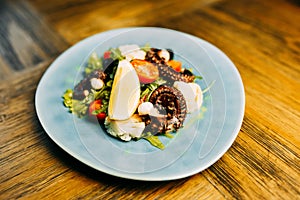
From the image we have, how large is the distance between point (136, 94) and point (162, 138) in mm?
146

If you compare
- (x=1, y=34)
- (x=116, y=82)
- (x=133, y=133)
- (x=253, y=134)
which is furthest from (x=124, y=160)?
(x=1, y=34)

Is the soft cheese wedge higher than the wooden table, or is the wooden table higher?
the soft cheese wedge

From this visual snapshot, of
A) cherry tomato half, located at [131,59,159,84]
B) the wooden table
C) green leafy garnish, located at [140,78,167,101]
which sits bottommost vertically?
the wooden table

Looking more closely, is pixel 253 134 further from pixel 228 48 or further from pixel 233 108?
pixel 228 48

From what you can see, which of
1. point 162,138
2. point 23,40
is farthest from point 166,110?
point 23,40

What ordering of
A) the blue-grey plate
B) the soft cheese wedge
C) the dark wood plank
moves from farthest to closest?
the dark wood plank
the soft cheese wedge
the blue-grey plate

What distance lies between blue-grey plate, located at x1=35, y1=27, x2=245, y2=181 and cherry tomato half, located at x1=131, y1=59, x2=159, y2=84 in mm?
134

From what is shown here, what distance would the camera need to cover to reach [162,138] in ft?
2.79

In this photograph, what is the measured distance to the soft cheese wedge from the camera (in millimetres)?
866

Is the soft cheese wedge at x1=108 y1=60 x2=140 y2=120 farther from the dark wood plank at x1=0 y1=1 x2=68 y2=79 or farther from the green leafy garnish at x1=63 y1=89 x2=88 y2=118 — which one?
the dark wood plank at x1=0 y1=1 x2=68 y2=79

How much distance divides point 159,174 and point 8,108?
541 millimetres

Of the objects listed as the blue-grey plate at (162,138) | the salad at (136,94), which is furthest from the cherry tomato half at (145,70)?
the blue-grey plate at (162,138)

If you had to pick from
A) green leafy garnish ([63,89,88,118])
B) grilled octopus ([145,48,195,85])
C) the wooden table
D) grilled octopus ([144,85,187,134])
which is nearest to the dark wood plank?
the wooden table

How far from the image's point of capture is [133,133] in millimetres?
844
